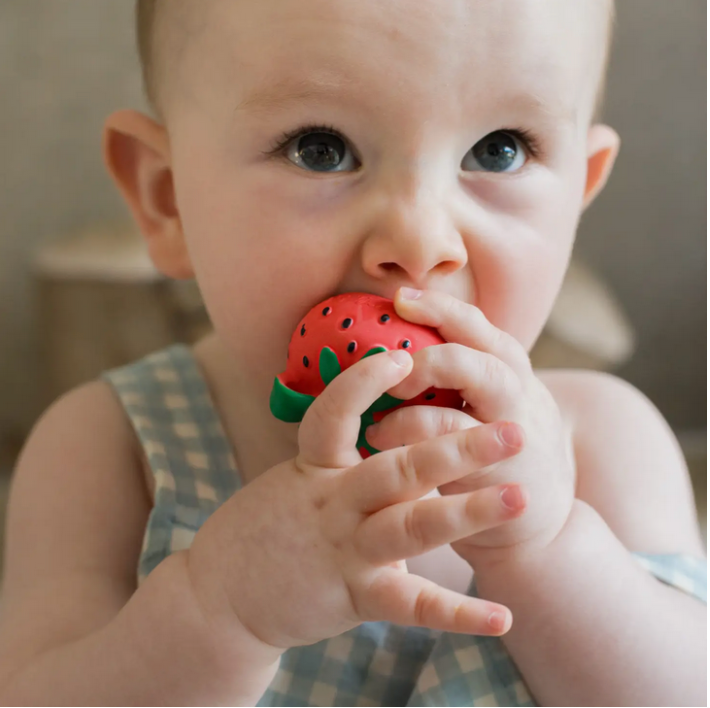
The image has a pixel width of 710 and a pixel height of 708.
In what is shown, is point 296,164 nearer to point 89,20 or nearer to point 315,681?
point 315,681

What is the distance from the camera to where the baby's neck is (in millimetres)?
732

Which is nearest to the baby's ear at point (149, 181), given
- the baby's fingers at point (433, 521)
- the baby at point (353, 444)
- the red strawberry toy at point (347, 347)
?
the baby at point (353, 444)

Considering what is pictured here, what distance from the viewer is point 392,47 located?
518 mm

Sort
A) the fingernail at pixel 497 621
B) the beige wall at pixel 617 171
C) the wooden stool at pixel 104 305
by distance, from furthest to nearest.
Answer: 1. the beige wall at pixel 617 171
2. the wooden stool at pixel 104 305
3. the fingernail at pixel 497 621

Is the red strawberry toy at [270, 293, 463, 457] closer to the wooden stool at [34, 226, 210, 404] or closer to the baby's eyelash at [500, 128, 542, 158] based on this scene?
the baby's eyelash at [500, 128, 542, 158]

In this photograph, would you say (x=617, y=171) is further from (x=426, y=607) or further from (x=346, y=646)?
(x=426, y=607)

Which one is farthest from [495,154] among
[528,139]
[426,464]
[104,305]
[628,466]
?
[104,305]

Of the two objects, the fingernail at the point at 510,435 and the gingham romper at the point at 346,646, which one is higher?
the fingernail at the point at 510,435

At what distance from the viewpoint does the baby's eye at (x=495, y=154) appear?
0.57m

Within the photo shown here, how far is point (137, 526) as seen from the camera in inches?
28.1

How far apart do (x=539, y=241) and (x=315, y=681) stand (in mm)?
368

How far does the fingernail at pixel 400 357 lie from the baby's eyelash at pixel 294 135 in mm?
161

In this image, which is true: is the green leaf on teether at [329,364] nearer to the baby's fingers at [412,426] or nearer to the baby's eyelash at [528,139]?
the baby's fingers at [412,426]

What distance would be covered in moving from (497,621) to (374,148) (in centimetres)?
29
